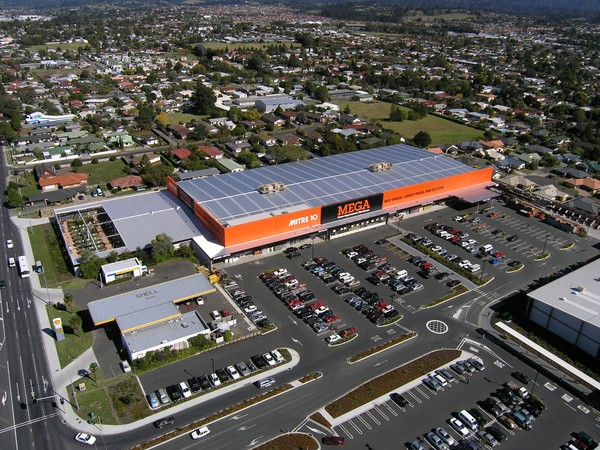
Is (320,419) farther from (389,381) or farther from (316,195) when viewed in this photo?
(316,195)

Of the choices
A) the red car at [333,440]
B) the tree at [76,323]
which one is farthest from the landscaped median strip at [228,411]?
the tree at [76,323]

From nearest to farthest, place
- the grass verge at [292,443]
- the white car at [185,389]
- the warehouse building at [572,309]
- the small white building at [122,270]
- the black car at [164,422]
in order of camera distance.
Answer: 1. the grass verge at [292,443]
2. the black car at [164,422]
3. the white car at [185,389]
4. the warehouse building at [572,309]
5. the small white building at [122,270]

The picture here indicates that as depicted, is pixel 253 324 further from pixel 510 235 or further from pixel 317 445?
pixel 510 235

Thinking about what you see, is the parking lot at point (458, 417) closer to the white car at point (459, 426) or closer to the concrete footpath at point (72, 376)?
the white car at point (459, 426)

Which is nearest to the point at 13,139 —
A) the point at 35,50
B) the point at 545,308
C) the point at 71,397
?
the point at 71,397

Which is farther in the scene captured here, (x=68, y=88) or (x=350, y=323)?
(x=68, y=88)

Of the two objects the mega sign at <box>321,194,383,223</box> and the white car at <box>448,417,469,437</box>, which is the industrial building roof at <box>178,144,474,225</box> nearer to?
the mega sign at <box>321,194,383,223</box>
